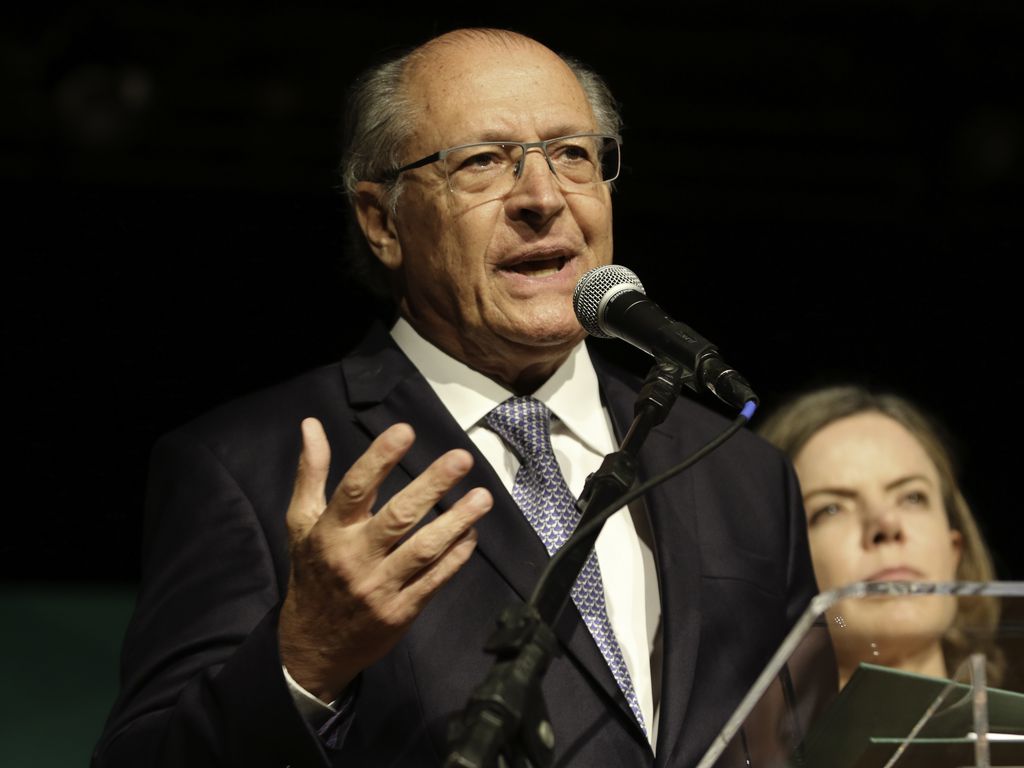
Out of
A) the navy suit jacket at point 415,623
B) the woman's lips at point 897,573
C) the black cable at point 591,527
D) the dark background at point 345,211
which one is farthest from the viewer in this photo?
the dark background at point 345,211

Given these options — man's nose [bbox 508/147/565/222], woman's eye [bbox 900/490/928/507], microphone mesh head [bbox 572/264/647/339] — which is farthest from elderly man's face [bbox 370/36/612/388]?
woman's eye [bbox 900/490/928/507]

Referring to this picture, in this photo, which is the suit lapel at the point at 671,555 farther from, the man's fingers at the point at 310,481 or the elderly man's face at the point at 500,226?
the man's fingers at the point at 310,481

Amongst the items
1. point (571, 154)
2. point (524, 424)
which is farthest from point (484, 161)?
point (524, 424)

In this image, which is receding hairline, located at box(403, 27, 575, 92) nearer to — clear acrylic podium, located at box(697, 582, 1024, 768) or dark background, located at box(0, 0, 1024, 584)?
dark background, located at box(0, 0, 1024, 584)

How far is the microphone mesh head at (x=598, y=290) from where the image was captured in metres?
1.67

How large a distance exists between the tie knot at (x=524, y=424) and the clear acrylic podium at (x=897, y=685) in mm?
733

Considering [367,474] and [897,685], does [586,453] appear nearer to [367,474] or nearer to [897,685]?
[367,474]

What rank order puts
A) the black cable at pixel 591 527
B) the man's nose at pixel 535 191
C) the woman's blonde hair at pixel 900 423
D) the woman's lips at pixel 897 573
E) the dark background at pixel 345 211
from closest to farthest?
the black cable at pixel 591 527
the man's nose at pixel 535 191
the woman's lips at pixel 897 573
the woman's blonde hair at pixel 900 423
the dark background at pixel 345 211

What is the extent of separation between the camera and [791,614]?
2.10 metres

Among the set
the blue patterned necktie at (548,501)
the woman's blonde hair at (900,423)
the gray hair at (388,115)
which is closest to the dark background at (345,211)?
the woman's blonde hair at (900,423)

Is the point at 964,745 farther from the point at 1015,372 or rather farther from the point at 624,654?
the point at 1015,372

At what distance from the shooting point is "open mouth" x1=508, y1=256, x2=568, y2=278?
2.07 m

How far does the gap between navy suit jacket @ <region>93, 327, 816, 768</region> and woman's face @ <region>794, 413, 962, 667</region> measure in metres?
0.64

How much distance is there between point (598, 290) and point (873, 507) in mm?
1331
